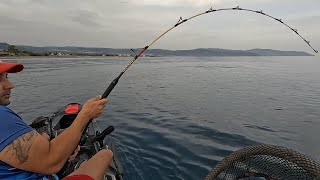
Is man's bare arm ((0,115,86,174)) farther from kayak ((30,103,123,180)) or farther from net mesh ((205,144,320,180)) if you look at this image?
net mesh ((205,144,320,180))

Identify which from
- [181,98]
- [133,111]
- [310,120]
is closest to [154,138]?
[133,111]

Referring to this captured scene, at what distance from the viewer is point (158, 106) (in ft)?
49.9

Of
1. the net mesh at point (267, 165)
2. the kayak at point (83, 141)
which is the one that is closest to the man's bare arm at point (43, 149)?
the kayak at point (83, 141)

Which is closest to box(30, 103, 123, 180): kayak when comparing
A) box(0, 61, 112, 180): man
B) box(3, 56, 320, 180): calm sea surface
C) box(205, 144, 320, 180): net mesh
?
box(3, 56, 320, 180): calm sea surface

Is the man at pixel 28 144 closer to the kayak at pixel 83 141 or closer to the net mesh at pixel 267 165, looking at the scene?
the kayak at pixel 83 141

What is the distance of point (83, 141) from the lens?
6.14 meters

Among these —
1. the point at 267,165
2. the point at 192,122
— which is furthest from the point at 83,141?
A: the point at 192,122

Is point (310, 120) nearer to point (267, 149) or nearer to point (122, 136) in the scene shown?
point (122, 136)

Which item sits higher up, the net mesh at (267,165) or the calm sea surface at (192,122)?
the net mesh at (267,165)

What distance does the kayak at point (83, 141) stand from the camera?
5242 mm

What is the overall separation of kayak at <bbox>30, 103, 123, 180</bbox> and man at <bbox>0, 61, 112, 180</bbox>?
1454mm

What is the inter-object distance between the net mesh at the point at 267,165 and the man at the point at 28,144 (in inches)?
76.6

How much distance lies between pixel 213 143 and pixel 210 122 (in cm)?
249

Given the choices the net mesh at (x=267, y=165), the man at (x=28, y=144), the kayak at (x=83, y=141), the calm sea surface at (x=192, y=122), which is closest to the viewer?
the man at (x=28, y=144)
